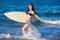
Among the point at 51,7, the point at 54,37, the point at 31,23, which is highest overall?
the point at 51,7

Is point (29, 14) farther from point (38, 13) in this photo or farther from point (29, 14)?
point (38, 13)

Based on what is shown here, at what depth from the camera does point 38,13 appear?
2488 millimetres

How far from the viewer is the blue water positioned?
2.47 m

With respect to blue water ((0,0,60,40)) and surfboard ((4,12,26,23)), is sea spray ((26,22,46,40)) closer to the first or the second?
blue water ((0,0,60,40))

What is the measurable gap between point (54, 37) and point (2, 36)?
56 cm

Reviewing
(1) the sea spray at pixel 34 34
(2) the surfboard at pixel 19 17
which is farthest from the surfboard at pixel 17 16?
(1) the sea spray at pixel 34 34

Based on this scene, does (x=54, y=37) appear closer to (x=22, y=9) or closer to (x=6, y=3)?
(x=22, y=9)

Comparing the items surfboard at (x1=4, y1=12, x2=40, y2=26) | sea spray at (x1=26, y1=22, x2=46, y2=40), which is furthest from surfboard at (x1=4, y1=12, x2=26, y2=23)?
sea spray at (x1=26, y1=22, x2=46, y2=40)

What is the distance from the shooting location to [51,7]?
8.27ft

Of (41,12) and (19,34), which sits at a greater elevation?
(41,12)

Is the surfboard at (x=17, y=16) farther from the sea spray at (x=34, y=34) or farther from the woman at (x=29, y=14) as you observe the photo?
the sea spray at (x=34, y=34)

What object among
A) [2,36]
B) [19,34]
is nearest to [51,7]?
[19,34]

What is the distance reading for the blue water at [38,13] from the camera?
8.12ft

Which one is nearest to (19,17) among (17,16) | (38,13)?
(17,16)
